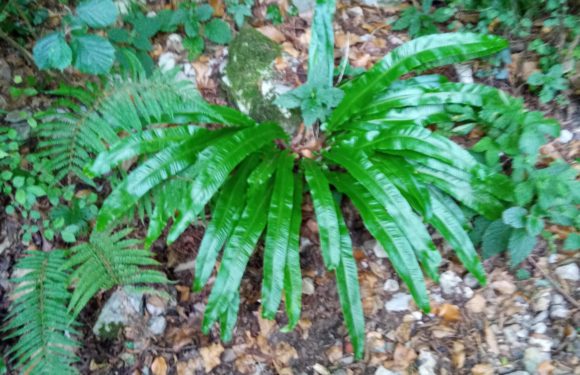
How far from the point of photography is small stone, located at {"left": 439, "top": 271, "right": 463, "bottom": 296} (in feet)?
7.63

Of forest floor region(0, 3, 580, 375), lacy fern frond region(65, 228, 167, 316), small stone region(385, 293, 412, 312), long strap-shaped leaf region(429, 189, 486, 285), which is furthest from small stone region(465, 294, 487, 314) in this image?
lacy fern frond region(65, 228, 167, 316)

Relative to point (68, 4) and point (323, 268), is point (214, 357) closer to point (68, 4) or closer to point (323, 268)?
point (323, 268)

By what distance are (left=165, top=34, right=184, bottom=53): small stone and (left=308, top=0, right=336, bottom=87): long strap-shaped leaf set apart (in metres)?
0.88

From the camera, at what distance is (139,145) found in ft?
7.26

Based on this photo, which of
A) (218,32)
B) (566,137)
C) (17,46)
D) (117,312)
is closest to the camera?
(117,312)

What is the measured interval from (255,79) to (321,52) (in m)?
0.43

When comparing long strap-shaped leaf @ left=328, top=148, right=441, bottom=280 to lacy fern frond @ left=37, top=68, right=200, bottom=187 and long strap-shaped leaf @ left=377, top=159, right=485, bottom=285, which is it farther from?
lacy fern frond @ left=37, top=68, right=200, bottom=187

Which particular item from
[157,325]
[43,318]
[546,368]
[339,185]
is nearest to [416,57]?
[339,185]

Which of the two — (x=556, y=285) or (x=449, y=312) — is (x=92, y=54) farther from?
(x=556, y=285)

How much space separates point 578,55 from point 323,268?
1781 millimetres

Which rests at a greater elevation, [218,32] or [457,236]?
[218,32]

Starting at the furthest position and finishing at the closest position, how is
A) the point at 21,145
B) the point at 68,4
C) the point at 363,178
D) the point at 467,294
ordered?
1. the point at 68,4
2. the point at 21,145
3. the point at 467,294
4. the point at 363,178

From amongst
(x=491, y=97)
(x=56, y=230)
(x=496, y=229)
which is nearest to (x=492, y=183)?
(x=496, y=229)

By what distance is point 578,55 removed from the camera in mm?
2494
